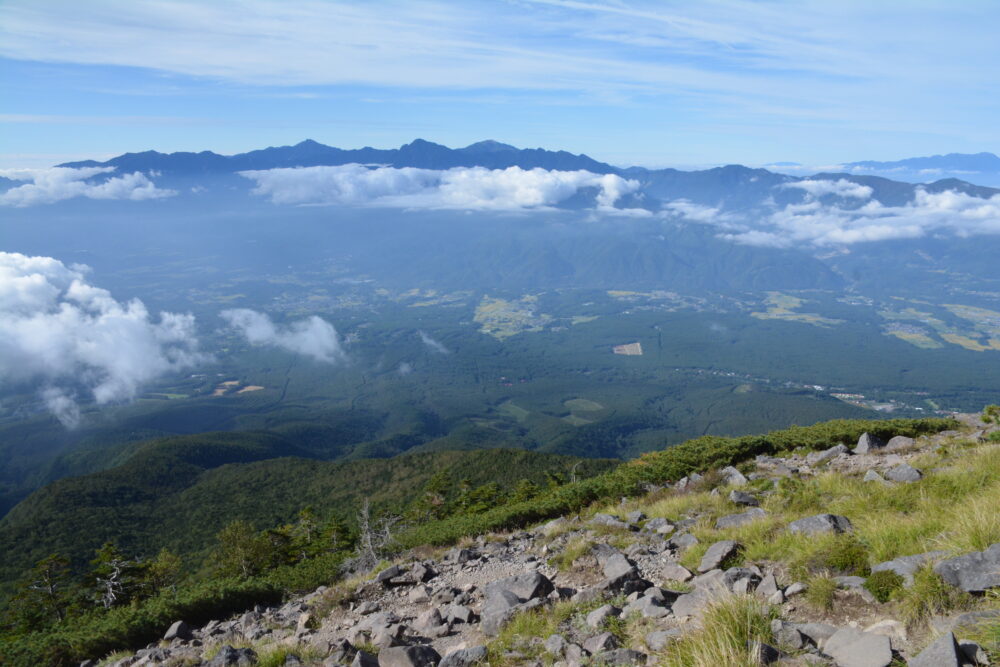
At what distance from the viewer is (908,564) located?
21.5ft

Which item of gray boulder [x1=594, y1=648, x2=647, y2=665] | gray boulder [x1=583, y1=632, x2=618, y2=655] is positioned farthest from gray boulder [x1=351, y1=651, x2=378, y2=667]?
gray boulder [x1=594, y1=648, x2=647, y2=665]

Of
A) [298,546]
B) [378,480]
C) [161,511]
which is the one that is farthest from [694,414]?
[298,546]

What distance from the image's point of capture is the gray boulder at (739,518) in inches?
416

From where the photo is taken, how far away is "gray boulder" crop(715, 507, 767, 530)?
10.6 metres

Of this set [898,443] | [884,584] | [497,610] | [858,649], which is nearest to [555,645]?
[497,610]

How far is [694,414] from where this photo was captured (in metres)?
164

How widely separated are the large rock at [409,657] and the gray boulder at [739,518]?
6333 millimetres

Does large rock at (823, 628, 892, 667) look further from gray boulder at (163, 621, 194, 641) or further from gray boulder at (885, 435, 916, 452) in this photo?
gray boulder at (885, 435, 916, 452)

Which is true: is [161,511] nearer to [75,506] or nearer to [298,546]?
[75,506]

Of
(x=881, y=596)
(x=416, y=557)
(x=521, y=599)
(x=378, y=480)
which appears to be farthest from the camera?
(x=378, y=480)

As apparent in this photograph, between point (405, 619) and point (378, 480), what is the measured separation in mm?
61304

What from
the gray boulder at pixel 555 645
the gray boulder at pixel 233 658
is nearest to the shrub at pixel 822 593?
the gray boulder at pixel 555 645

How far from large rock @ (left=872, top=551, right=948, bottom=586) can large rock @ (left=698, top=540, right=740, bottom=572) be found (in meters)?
2.22

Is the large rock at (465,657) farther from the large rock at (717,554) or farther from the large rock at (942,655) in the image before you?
the large rock at (942,655)
